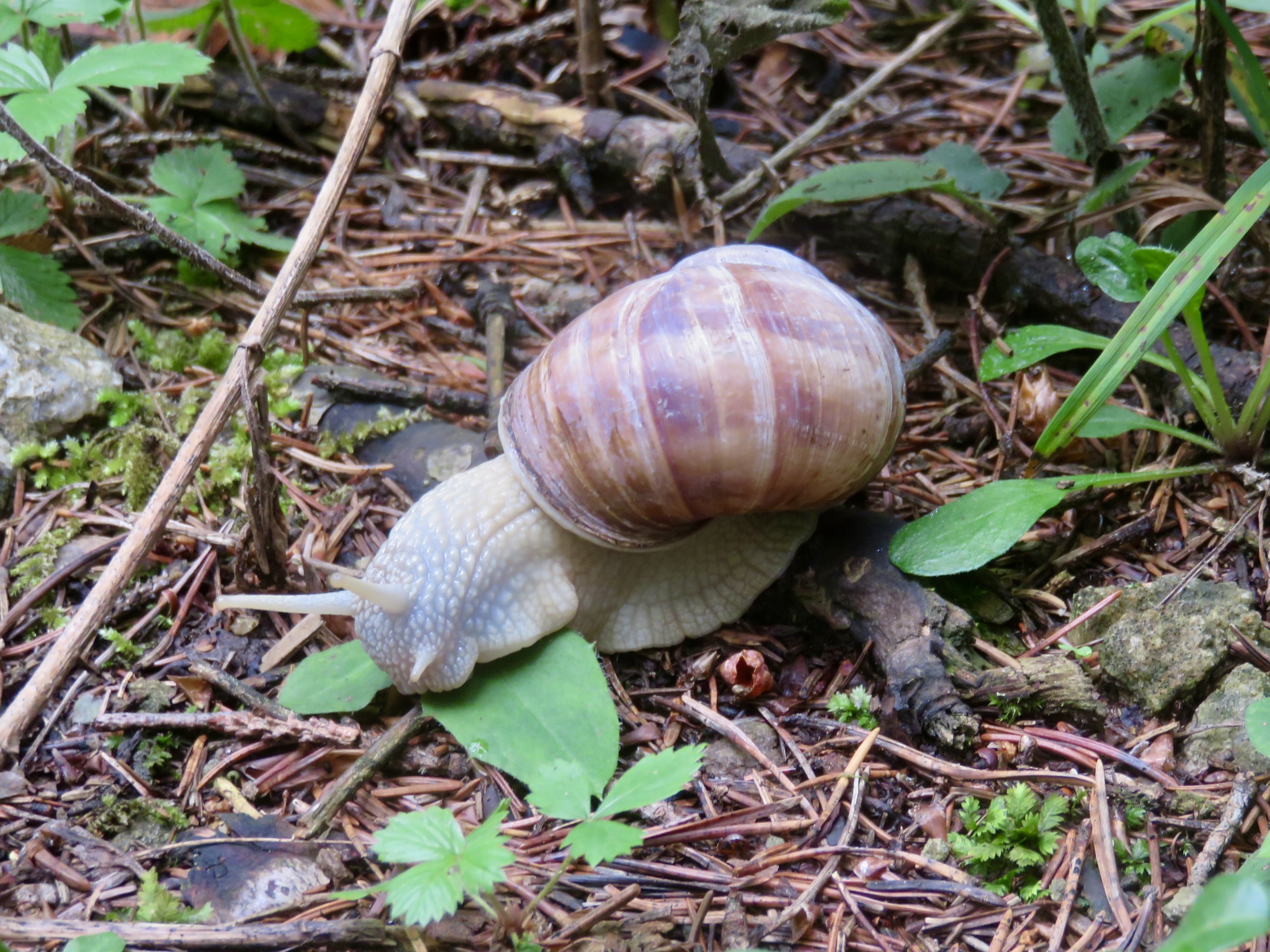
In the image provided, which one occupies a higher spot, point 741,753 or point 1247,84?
point 1247,84

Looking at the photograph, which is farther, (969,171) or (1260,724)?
(969,171)

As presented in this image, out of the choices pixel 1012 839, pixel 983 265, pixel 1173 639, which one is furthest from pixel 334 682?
pixel 983 265

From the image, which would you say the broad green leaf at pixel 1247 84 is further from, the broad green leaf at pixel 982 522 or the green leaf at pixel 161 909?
the green leaf at pixel 161 909

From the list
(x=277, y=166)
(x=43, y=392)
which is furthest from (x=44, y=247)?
(x=277, y=166)

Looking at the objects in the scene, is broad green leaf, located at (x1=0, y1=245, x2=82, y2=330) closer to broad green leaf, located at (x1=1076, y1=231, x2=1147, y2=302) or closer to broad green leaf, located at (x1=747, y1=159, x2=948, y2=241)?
broad green leaf, located at (x1=747, y1=159, x2=948, y2=241)

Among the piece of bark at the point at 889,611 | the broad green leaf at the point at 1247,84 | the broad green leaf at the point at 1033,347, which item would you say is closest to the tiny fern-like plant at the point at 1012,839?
the piece of bark at the point at 889,611

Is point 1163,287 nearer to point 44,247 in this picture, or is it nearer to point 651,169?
point 651,169

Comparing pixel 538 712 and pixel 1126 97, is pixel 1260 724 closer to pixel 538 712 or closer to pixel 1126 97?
pixel 538 712
